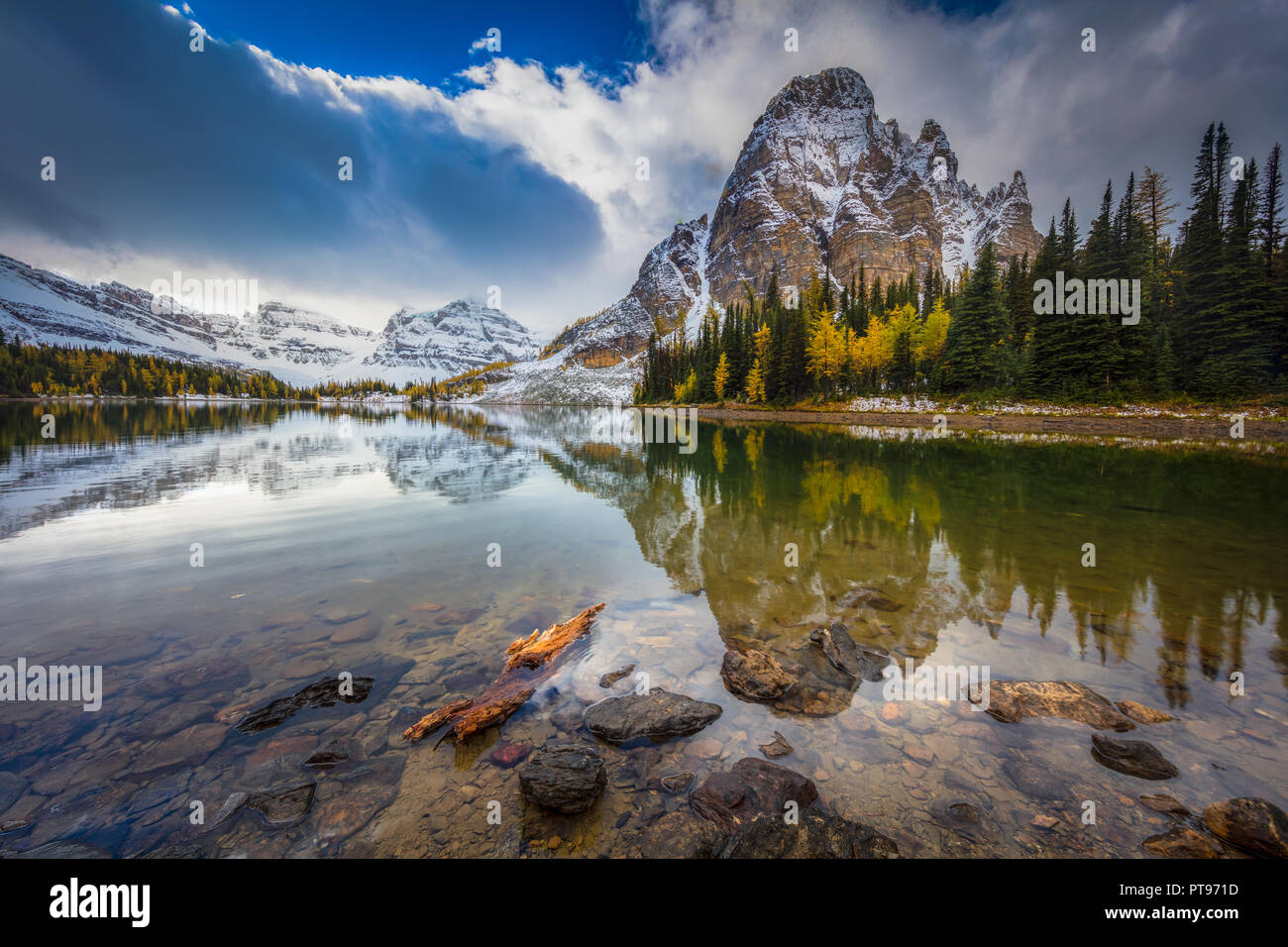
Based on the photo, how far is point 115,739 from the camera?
525cm

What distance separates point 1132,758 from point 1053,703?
1.00 meters

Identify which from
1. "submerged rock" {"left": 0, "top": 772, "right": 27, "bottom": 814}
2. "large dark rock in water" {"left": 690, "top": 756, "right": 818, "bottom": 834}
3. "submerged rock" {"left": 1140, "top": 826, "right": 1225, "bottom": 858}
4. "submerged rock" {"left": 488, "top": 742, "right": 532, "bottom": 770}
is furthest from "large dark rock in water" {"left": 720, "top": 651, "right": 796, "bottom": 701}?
"submerged rock" {"left": 0, "top": 772, "right": 27, "bottom": 814}

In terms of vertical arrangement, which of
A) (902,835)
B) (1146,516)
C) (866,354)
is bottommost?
(902,835)

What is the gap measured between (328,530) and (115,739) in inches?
374

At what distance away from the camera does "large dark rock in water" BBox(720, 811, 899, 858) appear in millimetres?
3820

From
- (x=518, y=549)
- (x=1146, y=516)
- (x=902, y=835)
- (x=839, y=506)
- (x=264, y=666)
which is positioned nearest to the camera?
(x=902, y=835)

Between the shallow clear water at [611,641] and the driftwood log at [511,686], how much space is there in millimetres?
225

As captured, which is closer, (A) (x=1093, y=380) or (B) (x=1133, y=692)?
(B) (x=1133, y=692)

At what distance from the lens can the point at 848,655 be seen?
281 inches
